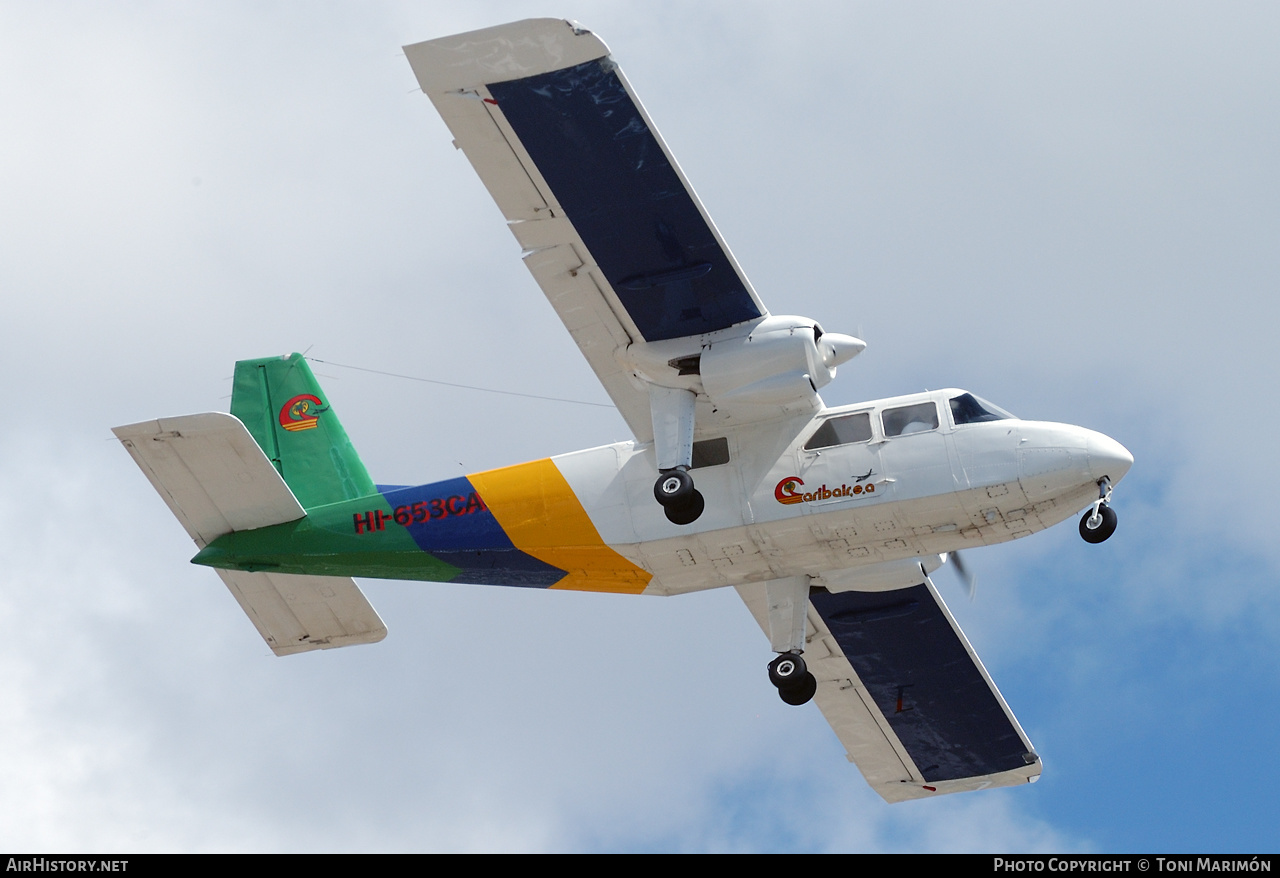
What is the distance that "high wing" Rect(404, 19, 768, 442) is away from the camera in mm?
19344

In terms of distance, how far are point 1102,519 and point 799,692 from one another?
448cm

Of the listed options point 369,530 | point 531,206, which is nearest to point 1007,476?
point 531,206

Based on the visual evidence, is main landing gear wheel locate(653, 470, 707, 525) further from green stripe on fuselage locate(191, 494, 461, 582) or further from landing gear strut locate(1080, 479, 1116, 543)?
landing gear strut locate(1080, 479, 1116, 543)

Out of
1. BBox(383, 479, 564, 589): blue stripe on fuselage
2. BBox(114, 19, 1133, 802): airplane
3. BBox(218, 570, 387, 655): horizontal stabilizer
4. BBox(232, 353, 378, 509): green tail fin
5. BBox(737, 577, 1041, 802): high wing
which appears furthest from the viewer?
BBox(737, 577, 1041, 802): high wing

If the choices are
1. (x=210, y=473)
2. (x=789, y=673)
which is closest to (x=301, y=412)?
(x=210, y=473)

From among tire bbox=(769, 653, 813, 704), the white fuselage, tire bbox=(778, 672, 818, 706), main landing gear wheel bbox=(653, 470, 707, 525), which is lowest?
tire bbox=(778, 672, 818, 706)

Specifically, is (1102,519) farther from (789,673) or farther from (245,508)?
(245,508)

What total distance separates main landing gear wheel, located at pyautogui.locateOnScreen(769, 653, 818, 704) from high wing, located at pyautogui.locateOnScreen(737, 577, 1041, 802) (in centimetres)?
192

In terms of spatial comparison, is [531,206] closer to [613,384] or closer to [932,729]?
[613,384]

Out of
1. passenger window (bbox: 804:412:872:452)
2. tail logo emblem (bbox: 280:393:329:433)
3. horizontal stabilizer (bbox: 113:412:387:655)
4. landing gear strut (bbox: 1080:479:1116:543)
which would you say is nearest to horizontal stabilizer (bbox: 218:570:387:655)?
horizontal stabilizer (bbox: 113:412:387:655)

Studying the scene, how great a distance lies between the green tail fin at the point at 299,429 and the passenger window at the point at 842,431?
21.1 feet

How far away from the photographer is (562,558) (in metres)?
21.8

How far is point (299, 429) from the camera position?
24000 millimetres

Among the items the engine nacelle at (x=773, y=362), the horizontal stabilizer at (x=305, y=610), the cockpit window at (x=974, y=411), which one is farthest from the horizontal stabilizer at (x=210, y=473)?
the cockpit window at (x=974, y=411)
